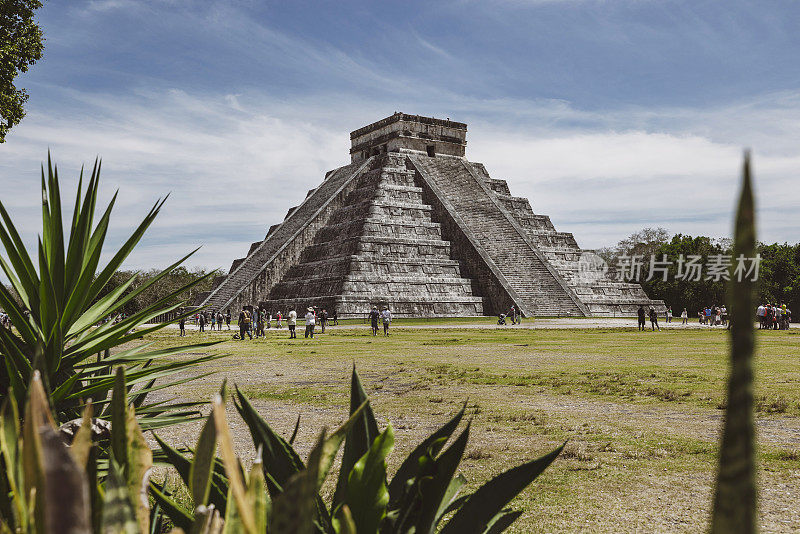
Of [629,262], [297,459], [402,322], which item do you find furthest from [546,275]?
[297,459]

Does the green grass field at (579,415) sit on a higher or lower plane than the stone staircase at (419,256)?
lower

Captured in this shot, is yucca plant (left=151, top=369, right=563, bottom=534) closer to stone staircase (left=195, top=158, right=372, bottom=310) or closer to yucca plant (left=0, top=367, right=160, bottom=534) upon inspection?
yucca plant (left=0, top=367, right=160, bottom=534)

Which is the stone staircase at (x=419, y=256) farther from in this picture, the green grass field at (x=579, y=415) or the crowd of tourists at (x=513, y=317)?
the green grass field at (x=579, y=415)

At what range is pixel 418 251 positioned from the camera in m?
38.6

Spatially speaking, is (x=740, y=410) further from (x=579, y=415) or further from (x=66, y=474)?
(x=579, y=415)

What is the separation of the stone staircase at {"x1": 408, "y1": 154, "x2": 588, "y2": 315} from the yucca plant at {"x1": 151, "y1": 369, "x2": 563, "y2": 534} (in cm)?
3502

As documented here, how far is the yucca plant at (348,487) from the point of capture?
899 mm

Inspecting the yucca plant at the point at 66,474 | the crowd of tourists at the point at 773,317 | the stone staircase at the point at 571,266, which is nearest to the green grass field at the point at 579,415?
the yucca plant at the point at 66,474

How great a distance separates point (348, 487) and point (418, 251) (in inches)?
1467

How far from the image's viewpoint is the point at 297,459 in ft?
5.89

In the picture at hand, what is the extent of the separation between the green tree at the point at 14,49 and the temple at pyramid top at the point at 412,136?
35235 millimetres

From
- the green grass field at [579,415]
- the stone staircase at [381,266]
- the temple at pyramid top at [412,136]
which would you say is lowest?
the green grass field at [579,415]

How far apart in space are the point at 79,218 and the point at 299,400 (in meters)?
5.90

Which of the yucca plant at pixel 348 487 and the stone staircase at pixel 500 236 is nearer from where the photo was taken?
the yucca plant at pixel 348 487
